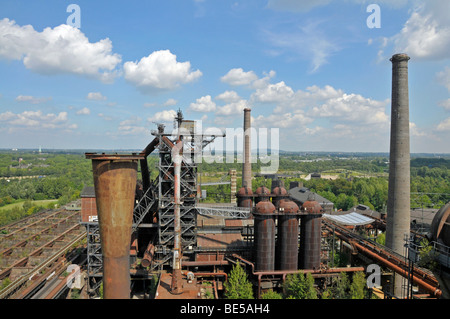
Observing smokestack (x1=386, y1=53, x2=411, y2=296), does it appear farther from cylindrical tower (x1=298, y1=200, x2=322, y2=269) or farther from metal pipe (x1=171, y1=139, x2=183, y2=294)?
metal pipe (x1=171, y1=139, x2=183, y2=294)

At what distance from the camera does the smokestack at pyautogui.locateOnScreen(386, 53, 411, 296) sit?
2516cm

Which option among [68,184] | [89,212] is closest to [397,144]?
[89,212]

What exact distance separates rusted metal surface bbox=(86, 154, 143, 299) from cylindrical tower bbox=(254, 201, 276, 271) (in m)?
11.4

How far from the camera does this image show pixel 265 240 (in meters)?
22.3

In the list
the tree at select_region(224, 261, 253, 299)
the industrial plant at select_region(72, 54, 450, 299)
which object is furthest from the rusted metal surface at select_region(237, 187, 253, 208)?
the tree at select_region(224, 261, 253, 299)

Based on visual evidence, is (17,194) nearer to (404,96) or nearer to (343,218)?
(343,218)

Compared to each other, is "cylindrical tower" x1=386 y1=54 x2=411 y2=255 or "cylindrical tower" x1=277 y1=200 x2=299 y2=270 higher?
"cylindrical tower" x1=386 y1=54 x2=411 y2=255

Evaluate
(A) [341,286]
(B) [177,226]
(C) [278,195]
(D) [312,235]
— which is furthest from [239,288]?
(C) [278,195]

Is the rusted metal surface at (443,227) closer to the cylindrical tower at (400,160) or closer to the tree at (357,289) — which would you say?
the tree at (357,289)

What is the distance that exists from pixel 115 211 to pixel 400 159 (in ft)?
79.9

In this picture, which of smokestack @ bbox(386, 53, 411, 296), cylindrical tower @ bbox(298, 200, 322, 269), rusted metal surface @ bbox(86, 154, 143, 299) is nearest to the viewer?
rusted metal surface @ bbox(86, 154, 143, 299)

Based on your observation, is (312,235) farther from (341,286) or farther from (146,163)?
(146,163)

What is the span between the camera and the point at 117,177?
13055 millimetres
